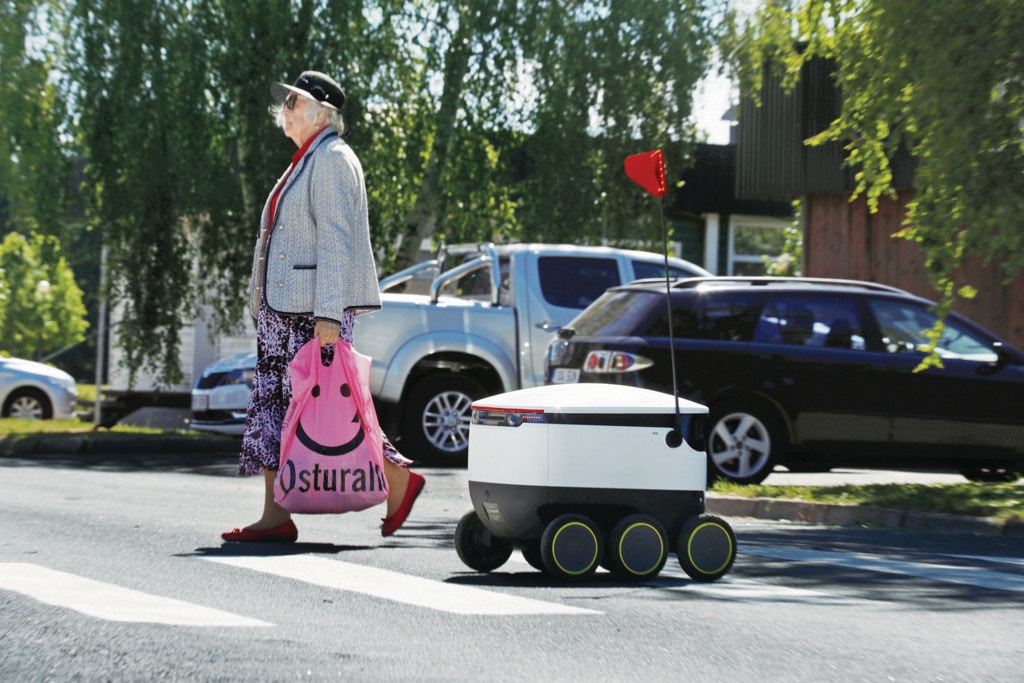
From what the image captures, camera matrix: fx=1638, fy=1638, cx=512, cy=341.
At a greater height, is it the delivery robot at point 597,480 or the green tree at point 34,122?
the green tree at point 34,122

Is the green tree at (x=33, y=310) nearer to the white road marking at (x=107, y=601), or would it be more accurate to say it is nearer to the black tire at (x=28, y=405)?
the black tire at (x=28, y=405)

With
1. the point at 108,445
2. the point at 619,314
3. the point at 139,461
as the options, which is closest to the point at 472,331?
the point at 619,314

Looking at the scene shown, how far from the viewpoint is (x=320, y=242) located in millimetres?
7605

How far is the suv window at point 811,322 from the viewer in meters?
12.7

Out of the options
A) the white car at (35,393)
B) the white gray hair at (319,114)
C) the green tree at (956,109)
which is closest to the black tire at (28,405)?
the white car at (35,393)

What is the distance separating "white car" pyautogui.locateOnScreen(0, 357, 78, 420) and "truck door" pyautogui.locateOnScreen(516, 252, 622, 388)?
12.2 m

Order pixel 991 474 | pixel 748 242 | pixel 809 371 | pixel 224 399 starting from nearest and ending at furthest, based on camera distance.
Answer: pixel 809 371 → pixel 991 474 → pixel 224 399 → pixel 748 242

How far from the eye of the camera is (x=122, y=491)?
10.9 m

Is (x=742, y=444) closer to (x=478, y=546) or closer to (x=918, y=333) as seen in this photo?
(x=918, y=333)

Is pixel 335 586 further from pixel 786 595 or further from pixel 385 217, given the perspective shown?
pixel 385 217

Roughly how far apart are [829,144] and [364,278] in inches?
609

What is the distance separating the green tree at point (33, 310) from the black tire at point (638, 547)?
153 feet

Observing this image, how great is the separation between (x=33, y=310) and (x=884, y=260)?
42155 mm

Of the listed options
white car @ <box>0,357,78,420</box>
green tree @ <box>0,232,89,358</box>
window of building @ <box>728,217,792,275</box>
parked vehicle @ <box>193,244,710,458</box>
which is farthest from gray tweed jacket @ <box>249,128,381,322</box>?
green tree @ <box>0,232,89,358</box>
